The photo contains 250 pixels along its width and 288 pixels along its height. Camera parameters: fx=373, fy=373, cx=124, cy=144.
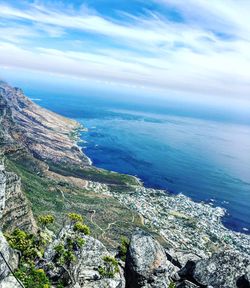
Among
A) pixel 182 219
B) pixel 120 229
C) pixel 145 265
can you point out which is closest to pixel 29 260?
pixel 145 265

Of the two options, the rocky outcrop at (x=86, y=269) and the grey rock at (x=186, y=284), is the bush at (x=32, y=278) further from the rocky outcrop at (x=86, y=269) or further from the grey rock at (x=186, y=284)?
the grey rock at (x=186, y=284)

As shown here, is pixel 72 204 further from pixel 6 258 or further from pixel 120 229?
pixel 6 258

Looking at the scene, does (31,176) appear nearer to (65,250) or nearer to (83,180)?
(83,180)

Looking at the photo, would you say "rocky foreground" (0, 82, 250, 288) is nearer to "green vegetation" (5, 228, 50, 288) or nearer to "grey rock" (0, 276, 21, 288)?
"grey rock" (0, 276, 21, 288)

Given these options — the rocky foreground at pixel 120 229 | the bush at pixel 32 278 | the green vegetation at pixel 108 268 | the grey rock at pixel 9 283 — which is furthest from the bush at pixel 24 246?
the grey rock at pixel 9 283

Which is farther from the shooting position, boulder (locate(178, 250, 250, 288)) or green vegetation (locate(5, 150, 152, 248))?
green vegetation (locate(5, 150, 152, 248))

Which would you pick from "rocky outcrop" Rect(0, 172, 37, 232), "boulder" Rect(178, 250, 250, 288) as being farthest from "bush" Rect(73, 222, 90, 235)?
"rocky outcrop" Rect(0, 172, 37, 232)

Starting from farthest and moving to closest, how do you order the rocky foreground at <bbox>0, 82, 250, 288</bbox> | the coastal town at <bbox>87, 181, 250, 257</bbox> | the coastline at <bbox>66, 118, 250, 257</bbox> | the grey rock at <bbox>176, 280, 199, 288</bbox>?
1. the coastline at <bbox>66, 118, 250, 257</bbox>
2. the coastal town at <bbox>87, 181, 250, 257</bbox>
3. the rocky foreground at <bbox>0, 82, 250, 288</bbox>
4. the grey rock at <bbox>176, 280, 199, 288</bbox>
